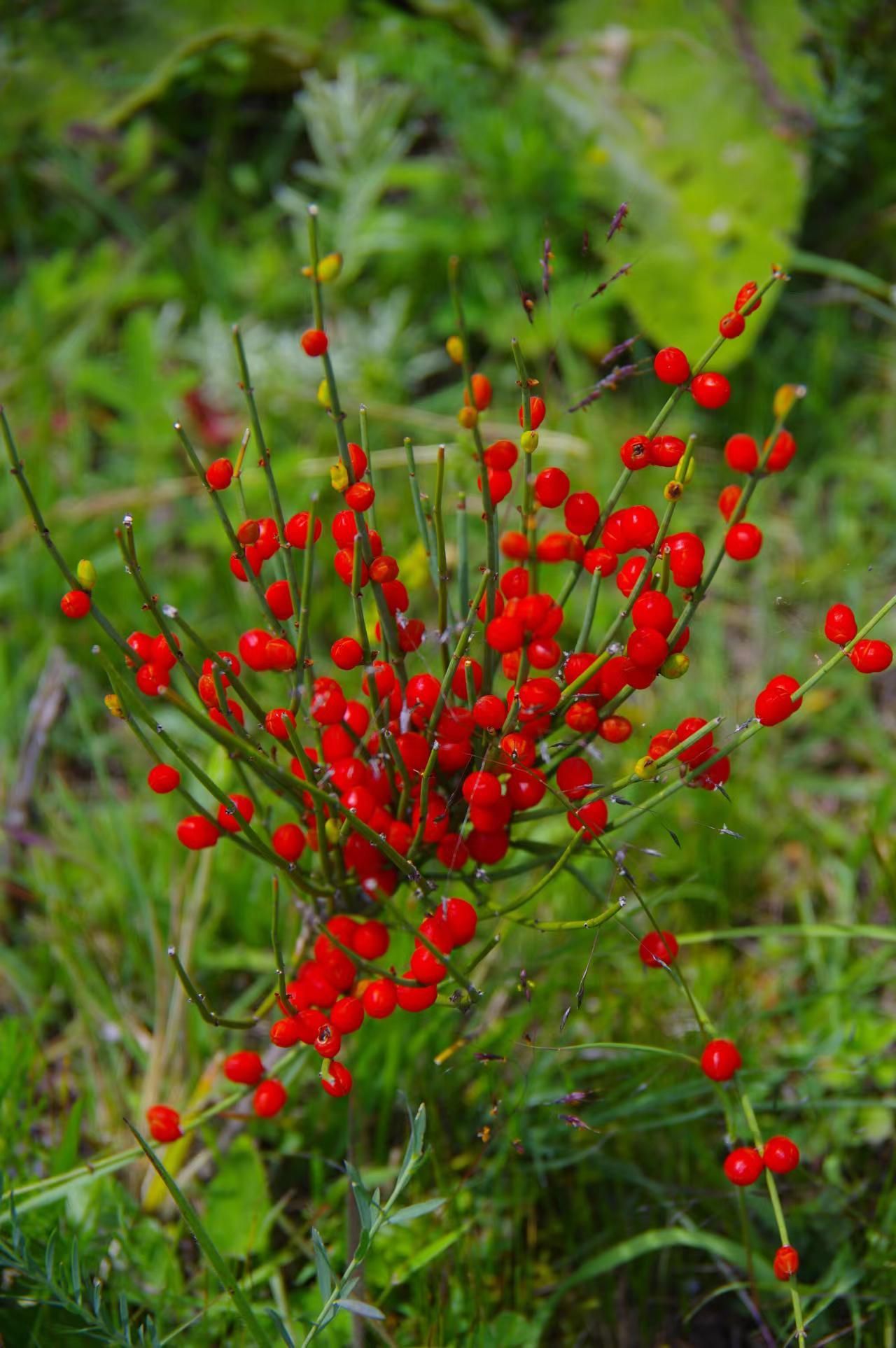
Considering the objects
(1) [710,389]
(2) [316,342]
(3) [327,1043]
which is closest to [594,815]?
(3) [327,1043]

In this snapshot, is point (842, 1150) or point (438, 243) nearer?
point (842, 1150)

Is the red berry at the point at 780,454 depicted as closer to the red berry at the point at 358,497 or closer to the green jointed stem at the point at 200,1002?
the red berry at the point at 358,497

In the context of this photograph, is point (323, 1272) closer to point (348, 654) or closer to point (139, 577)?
point (348, 654)

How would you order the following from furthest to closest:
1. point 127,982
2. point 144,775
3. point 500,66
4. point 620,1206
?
point 500,66
point 144,775
point 127,982
point 620,1206

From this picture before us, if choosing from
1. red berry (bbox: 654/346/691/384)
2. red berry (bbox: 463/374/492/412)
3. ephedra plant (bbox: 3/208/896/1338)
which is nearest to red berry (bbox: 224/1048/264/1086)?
ephedra plant (bbox: 3/208/896/1338)

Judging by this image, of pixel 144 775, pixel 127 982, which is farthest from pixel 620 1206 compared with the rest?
pixel 144 775

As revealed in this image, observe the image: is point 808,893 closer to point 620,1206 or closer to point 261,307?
point 620,1206

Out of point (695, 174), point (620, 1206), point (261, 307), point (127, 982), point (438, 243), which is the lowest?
point (127, 982)
